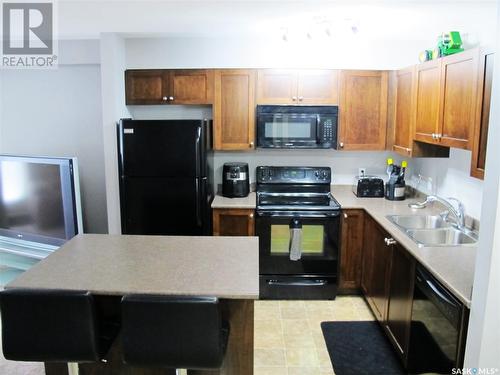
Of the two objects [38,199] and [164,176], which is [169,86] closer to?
[164,176]

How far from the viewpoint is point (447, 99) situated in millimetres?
2592

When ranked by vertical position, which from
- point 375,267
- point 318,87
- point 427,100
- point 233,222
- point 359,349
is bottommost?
point 359,349

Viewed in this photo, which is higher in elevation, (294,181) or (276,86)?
(276,86)

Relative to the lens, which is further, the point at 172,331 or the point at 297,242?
the point at 297,242

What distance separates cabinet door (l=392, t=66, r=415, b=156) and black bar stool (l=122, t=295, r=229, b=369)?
2295 millimetres

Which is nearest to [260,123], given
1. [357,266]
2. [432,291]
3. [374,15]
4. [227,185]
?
[227,185]

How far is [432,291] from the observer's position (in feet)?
6.97

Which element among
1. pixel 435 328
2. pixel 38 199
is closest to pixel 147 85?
pixel 38 199

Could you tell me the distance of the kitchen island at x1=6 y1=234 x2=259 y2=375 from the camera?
1813mm

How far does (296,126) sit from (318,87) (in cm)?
41

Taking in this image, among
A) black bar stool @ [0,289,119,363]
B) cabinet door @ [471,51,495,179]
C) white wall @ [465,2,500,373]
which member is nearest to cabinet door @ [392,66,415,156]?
cabinet door @ [471,51,495,179]

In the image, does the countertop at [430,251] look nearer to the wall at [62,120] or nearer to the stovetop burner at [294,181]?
the stovetop burner at [294,181]

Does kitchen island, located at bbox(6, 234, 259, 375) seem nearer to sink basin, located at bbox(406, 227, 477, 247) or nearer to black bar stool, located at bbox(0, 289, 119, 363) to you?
black bar stool, located at bbox(0, 289, 119, 363)

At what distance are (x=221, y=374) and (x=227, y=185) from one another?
1.99m
